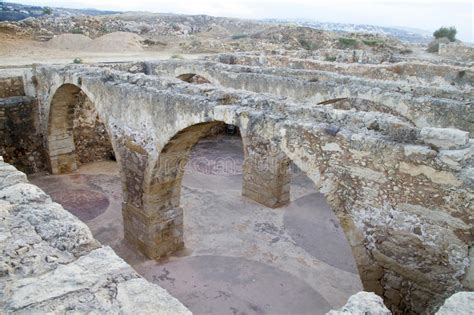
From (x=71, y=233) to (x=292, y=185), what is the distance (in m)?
9.13

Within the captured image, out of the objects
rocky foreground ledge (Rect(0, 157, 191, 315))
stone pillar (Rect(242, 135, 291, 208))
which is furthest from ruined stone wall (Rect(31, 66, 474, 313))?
stone pillar (Rect(242, 135, 291, 208))

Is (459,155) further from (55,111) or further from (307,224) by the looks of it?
(55,111)

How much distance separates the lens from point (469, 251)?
161 inches

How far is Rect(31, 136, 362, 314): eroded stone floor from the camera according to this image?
7.01m

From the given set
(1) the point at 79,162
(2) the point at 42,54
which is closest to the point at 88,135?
(1) the point at 79,162

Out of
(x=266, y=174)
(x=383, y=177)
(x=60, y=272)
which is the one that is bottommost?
(x=266, y=174)

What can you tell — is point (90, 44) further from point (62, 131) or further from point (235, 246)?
point (235, 246)

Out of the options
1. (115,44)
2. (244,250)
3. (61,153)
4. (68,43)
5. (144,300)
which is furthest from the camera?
(115,44)

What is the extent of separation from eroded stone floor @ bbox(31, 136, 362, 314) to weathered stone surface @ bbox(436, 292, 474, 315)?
4167 millimetres

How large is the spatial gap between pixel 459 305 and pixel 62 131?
1114 centimetres

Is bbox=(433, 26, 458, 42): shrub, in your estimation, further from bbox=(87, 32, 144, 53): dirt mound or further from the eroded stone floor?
the eroded stone floor

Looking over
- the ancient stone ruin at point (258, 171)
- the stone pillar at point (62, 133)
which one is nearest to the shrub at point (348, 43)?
the ancient stone ruin at point (258, 171)

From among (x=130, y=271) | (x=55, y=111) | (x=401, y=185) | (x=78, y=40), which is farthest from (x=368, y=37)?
(x=130, y=271)

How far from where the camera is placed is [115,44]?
84.0 ft
